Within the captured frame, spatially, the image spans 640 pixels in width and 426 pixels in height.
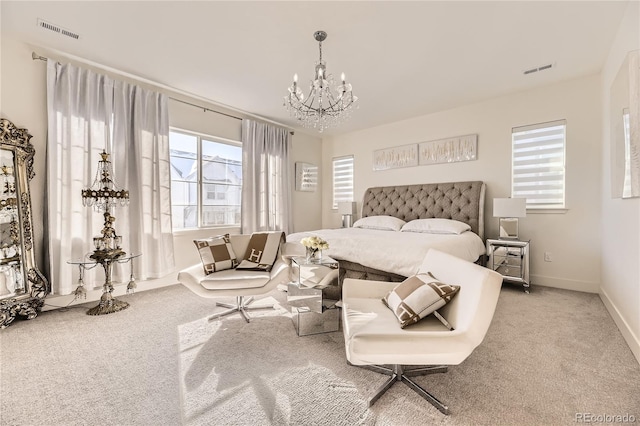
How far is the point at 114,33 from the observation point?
2.58m

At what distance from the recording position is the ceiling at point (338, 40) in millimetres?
2254

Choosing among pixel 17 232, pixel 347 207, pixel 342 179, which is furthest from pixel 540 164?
pixel 17 232

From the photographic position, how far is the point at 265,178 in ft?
16.0

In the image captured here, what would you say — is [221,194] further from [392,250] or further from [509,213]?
[509,213]

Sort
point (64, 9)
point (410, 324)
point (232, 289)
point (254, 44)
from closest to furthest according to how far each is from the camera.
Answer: point (410, 324) → point (64, 9) → point (232, 289) → point (254, 44)

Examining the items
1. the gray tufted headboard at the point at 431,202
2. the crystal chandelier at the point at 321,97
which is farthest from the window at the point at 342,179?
the crystal chandelier at the point at 321,97

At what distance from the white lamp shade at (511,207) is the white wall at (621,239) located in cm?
75

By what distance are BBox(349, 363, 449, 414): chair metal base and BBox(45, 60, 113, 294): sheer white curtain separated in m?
3.21

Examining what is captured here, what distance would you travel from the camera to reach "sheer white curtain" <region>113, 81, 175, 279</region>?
3309mm

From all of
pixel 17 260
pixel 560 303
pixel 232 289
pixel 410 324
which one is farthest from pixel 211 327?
pixel 560 303

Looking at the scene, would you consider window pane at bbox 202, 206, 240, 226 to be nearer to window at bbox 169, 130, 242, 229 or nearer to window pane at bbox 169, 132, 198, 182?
window at bbox 169, 130, 242, 229

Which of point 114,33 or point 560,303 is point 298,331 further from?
point 114,33

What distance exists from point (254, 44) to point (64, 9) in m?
1.52

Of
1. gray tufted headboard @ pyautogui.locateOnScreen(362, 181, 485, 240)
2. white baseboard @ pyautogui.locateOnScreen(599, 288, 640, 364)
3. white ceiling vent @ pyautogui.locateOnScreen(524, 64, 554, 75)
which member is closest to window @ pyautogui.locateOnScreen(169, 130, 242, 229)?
gray tufted headboard @ pyautogui.locateOnScreen(362, 181, 485, 240)
